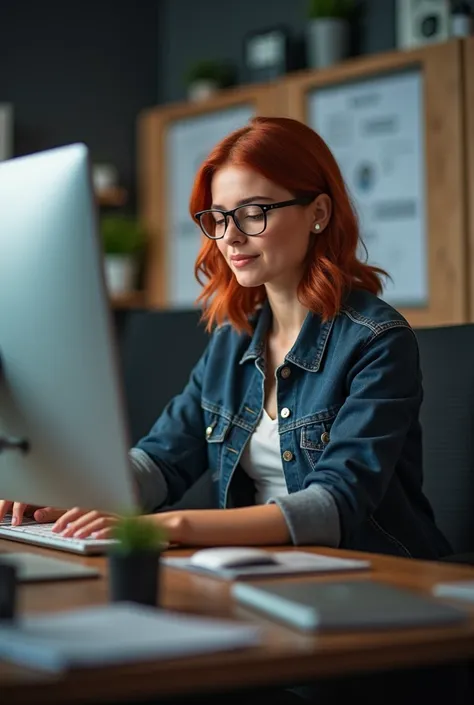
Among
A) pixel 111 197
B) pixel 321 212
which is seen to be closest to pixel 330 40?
pixel 111 197

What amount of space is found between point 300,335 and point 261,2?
356 cm

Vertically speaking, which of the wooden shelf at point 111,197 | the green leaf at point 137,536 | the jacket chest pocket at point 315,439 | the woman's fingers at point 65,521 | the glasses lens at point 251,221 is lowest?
the woman's fingers at point 65,521

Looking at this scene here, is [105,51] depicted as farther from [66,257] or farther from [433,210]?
[66,257]

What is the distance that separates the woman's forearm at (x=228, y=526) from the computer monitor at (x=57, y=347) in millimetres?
247

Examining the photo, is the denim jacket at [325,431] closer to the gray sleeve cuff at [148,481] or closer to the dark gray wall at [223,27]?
the gray sleeve cuff at [148,481]

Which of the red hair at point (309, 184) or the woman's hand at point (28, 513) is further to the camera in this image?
the red hair at point (309, 184)

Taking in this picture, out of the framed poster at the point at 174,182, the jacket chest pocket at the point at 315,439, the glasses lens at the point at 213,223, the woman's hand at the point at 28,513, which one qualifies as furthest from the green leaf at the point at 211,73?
the woman's hand at the point at 28,513

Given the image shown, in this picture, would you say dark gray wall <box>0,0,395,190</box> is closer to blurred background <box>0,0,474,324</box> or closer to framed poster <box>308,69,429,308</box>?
blurred background <box>0,0,474,324</box>

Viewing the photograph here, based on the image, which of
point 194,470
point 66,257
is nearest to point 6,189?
point 66,257

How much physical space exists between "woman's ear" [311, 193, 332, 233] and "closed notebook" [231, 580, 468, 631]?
3.09 ft

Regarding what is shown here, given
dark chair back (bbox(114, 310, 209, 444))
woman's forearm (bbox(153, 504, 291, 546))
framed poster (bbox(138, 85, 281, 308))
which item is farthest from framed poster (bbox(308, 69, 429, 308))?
woman's forearm (bbox(153, 504, 291, 546))

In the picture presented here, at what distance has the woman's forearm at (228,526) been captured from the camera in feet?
4.52

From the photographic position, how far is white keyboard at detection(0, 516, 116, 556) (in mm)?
1356

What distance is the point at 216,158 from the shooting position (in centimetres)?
185
